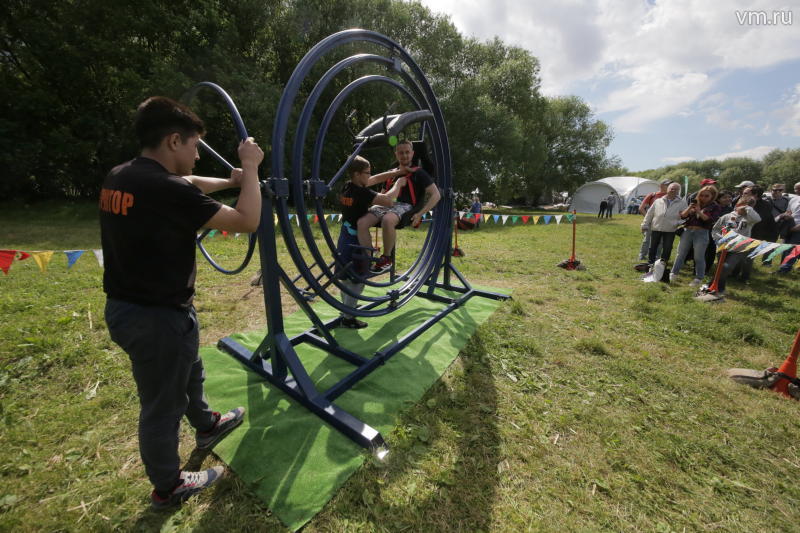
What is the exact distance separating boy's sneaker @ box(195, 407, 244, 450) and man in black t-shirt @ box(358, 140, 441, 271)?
75.9 inches

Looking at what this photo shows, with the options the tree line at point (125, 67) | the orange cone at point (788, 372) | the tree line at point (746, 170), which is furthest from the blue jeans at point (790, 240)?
the tree line at point (746, 170)

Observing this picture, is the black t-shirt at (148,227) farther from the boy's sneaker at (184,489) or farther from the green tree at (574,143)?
the green tree at (574,143)

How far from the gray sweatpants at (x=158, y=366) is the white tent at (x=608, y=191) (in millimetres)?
36802

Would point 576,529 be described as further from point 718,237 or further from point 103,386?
point 718,237

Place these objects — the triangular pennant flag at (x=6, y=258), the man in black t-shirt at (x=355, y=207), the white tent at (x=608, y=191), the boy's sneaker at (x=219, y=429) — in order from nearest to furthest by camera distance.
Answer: the boy's sneaker at (x=219, y=429) < the triangular pennant flag at (x=6, y=258) < the man in black t-shirt at (x=355, y=207) < the white tent at (x=608, y=191)

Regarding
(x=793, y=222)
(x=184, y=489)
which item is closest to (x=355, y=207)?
(x=184, y=489)

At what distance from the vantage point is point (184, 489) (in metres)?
1.91

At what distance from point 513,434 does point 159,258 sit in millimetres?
2592

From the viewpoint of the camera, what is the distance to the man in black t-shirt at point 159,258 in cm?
152

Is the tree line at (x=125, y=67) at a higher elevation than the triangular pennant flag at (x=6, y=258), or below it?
higher

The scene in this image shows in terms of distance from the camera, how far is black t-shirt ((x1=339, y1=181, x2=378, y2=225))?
3.69m

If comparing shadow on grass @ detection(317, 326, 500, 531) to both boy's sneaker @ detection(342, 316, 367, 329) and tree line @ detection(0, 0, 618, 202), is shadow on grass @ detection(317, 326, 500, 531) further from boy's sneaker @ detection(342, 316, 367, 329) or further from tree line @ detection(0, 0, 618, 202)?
tree line @ detection(0, 0, 618, 202)

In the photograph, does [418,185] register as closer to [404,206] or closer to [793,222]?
[404,206]

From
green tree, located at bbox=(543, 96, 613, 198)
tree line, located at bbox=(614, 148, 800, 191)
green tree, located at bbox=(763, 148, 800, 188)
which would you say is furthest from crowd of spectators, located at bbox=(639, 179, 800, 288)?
green tree, located at bbox=(763, 148, 800, 188)
